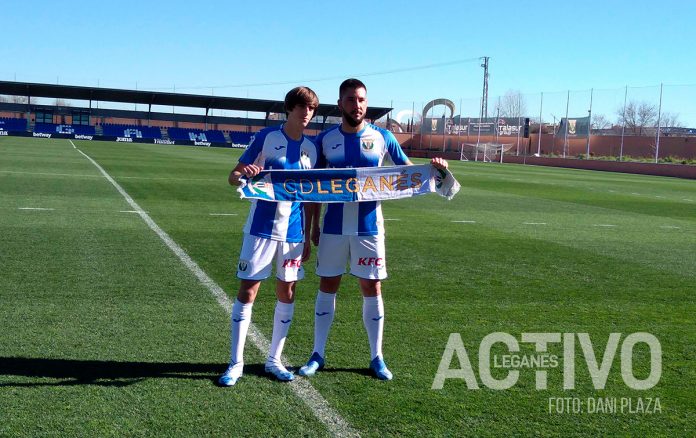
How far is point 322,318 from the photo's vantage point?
4.79 meters

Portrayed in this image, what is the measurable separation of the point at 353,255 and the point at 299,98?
1.03 metres

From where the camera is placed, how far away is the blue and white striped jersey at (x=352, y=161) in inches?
184

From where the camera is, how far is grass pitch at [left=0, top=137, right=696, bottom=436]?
13.0 ft

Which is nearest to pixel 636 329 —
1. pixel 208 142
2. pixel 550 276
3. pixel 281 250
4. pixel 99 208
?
pixel 550 276

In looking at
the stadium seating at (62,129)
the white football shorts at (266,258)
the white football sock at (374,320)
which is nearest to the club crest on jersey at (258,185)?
the white football shorts at (266,258)

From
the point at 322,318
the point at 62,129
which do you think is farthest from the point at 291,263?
the point at 62,129

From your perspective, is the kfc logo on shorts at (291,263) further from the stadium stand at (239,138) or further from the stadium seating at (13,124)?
the stadium stand at (239,138)

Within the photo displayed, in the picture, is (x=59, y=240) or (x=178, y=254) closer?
(x=178, y=254)

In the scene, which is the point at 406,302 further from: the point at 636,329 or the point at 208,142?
the point at 208,142

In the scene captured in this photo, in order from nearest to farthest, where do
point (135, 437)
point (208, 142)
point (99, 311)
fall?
1. point (135, 437)
2. point (99, 311)
3. point (208, 142)

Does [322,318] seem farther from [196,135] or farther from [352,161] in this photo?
[196,135]

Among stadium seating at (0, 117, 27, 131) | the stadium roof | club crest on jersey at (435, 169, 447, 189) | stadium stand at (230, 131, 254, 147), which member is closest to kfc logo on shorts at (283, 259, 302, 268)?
club crest on jersey at (435, 169, 447, 189)

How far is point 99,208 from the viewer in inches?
502

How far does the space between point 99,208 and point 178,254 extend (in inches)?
189
